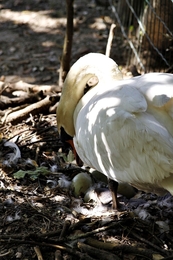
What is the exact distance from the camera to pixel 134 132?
3684mm

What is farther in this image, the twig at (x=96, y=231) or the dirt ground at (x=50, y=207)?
the twig at (x=96, y=231)

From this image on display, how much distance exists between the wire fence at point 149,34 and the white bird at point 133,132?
8.18 ft

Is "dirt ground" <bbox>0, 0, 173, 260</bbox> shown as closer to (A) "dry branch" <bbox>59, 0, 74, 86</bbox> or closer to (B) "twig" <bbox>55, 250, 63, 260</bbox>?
(B) "twig" <bbox>55, 250, 63, 260</bbox>

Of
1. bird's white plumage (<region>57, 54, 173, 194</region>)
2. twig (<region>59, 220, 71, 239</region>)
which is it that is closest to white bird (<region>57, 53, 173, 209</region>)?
bird's white plumage (<region>57, 54, 173, 194</region>)

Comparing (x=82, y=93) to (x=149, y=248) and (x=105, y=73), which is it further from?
(x=149, y=248)

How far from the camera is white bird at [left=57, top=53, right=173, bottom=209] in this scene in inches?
143

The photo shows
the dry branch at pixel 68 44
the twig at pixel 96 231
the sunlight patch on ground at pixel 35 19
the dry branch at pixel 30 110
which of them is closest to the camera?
the twig at pixel 96 231

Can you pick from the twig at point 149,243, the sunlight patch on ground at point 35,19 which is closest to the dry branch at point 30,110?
the twig at point 149,243

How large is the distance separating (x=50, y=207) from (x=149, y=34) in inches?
136

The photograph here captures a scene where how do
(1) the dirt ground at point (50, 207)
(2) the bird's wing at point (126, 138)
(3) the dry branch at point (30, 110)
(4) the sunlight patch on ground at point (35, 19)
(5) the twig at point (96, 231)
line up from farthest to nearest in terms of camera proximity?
(4) the sunlight patch on ground at point (35, 19) → (3) the dry branch at point (30, 110) → (5) the twig at point (96, 231) → (1) the dirt ground at point (50, 207) → (2) the bird's wing at point (126, 138)

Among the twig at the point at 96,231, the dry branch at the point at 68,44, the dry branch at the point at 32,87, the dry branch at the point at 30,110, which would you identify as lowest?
the twig at the point at 96,231

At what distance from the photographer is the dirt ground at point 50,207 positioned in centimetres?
389

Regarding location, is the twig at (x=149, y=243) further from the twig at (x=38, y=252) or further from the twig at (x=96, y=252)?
the twig at (x=38, y=252)

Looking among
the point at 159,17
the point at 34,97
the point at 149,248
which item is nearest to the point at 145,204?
the point at 149,248
